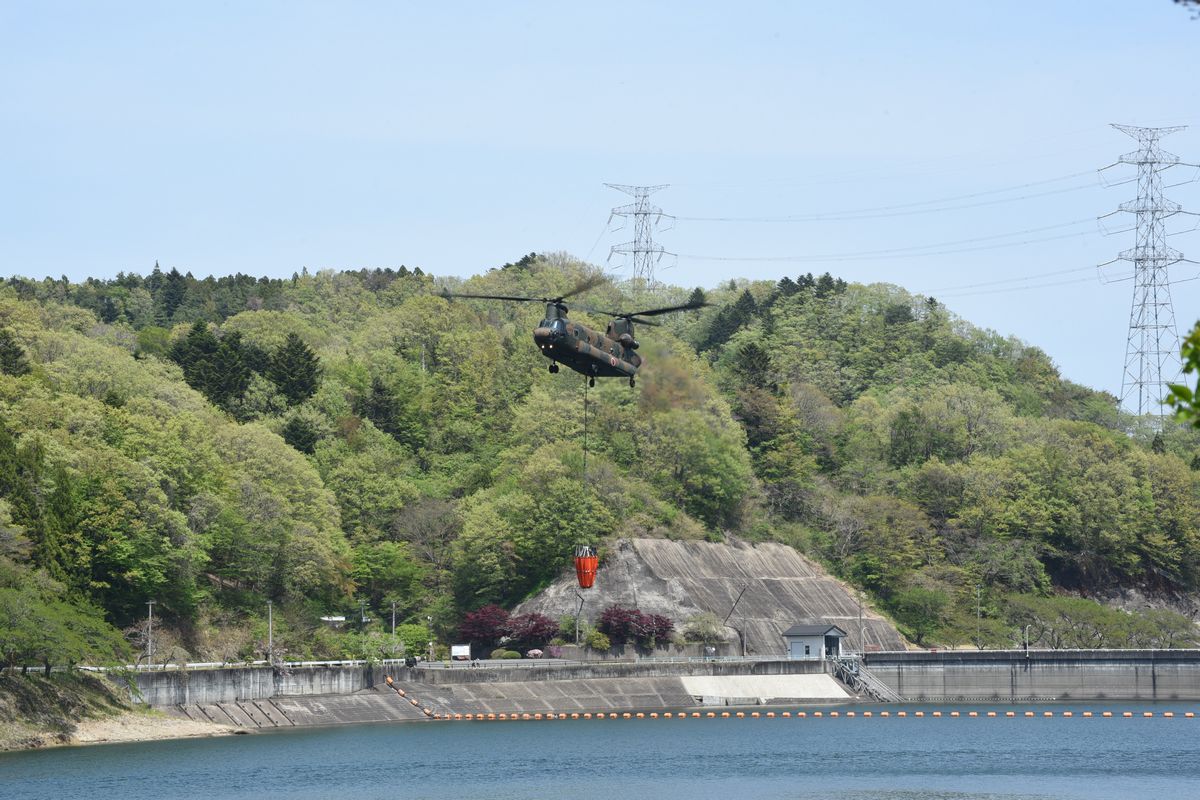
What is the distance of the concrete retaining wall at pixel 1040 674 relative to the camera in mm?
123938

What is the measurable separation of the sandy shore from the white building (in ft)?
156

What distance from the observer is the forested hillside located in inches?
3893

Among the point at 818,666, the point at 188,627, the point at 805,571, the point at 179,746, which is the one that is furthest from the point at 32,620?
the point at 805,571

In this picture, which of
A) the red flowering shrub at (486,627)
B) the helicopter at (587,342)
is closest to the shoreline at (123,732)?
the red flowering shrub at (486,627)

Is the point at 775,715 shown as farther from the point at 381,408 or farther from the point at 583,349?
the point at 583,349

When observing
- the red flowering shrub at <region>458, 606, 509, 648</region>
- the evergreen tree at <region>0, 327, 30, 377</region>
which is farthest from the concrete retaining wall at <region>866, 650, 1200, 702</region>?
the evergreen tree at <region>0, 327, 30, 377</region>

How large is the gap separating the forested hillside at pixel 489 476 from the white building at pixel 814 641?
13574 mm

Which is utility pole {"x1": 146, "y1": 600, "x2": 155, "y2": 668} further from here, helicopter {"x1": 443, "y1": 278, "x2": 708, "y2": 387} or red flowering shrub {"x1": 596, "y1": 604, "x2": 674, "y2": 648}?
helicopter {"x1": 443, "y1": 278, "x2": 708, "y2": 387}

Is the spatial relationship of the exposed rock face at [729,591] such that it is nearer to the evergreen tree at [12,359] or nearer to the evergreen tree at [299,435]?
the evergreen tree at [299,435]

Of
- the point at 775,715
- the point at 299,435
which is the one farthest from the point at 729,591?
the point at 299,435

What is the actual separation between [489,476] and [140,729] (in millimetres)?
59054

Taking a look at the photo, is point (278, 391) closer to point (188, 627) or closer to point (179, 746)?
point (188, 627)

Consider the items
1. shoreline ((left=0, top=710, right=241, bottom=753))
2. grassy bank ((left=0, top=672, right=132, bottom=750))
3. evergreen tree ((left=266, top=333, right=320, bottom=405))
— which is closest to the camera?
grassy bank ((left=0, top=672, right=132, bottom=750))

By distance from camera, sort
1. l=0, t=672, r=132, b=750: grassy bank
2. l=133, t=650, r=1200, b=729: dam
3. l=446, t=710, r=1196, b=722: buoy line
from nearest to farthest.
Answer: l=0, t=672, r=132, b=750: grassy bank
l=133, t=650, r=1200, b=729: dam
l=446, t=710, r=1196, b=722: buoy line
